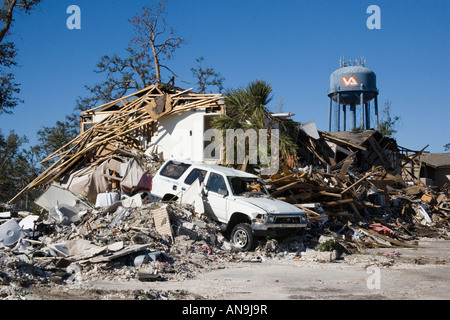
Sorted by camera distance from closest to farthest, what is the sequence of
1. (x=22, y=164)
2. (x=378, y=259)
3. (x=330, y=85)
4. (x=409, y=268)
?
1. (x=409, y=268)
2. (x=378, y=259)
3. (x=22, y=164)
4. (x=330, y=85)

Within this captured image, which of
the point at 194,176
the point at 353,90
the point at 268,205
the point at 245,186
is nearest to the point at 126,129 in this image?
the point at 194,176

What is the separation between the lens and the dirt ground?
7.27 m

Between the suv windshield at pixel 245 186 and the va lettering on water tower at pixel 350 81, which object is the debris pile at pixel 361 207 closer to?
the suv windshield at pixel 245 186

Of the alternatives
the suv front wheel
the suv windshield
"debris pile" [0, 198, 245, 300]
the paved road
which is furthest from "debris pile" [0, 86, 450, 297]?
the suv windshield

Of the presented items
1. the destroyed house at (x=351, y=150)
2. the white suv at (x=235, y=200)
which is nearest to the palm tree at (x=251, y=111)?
the destroyed house at (x=351, y=150)

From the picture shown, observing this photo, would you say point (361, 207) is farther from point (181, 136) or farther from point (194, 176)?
point (181, 136)

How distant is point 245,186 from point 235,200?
4.54ft

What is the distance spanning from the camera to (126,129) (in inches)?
881

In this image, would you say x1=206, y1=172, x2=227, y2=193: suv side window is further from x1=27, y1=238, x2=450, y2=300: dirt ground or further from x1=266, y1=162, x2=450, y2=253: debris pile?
x1=266, y1=162, x2=450, y2=253: debris pile

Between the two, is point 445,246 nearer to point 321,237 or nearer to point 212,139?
point 321,237

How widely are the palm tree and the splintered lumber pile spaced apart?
4.01ft
